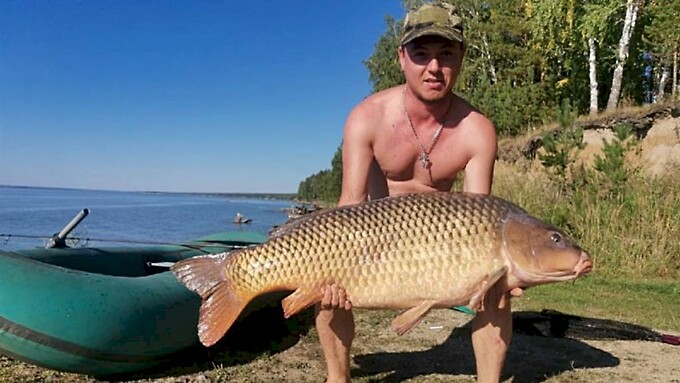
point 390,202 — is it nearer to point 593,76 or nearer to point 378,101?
point 378,101

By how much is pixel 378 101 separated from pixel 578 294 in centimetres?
465

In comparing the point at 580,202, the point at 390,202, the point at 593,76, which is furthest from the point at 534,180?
the point at 593,76

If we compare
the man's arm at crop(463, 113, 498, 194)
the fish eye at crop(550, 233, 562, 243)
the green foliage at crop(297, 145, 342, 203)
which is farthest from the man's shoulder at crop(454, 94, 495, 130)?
the green foliage at crop(297, 145, 342, 203)

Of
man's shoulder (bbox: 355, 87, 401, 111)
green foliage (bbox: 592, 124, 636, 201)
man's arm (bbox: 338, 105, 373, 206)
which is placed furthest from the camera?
green foliage (bbox: 592, 124, 636, 201)

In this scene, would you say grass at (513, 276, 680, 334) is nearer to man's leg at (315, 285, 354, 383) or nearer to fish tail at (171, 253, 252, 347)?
man's leg at (315, 285, 354, 383)

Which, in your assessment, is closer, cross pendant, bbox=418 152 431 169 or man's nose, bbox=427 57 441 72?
man's nose, bbox=427 57 441 72

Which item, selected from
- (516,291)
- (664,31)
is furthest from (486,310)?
(664,31)

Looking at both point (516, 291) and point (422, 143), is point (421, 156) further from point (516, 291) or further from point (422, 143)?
point (516, 291)

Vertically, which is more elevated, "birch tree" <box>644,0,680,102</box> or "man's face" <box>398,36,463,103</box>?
"birch tree" <box>644,0,680,102</box>

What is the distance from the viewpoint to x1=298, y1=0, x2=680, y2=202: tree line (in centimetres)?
1997

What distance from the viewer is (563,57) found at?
90.2 feet

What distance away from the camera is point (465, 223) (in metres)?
2.38

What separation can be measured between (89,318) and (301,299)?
151cm

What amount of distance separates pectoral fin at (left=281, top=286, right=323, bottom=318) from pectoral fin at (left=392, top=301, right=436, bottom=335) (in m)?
→ 0.34
